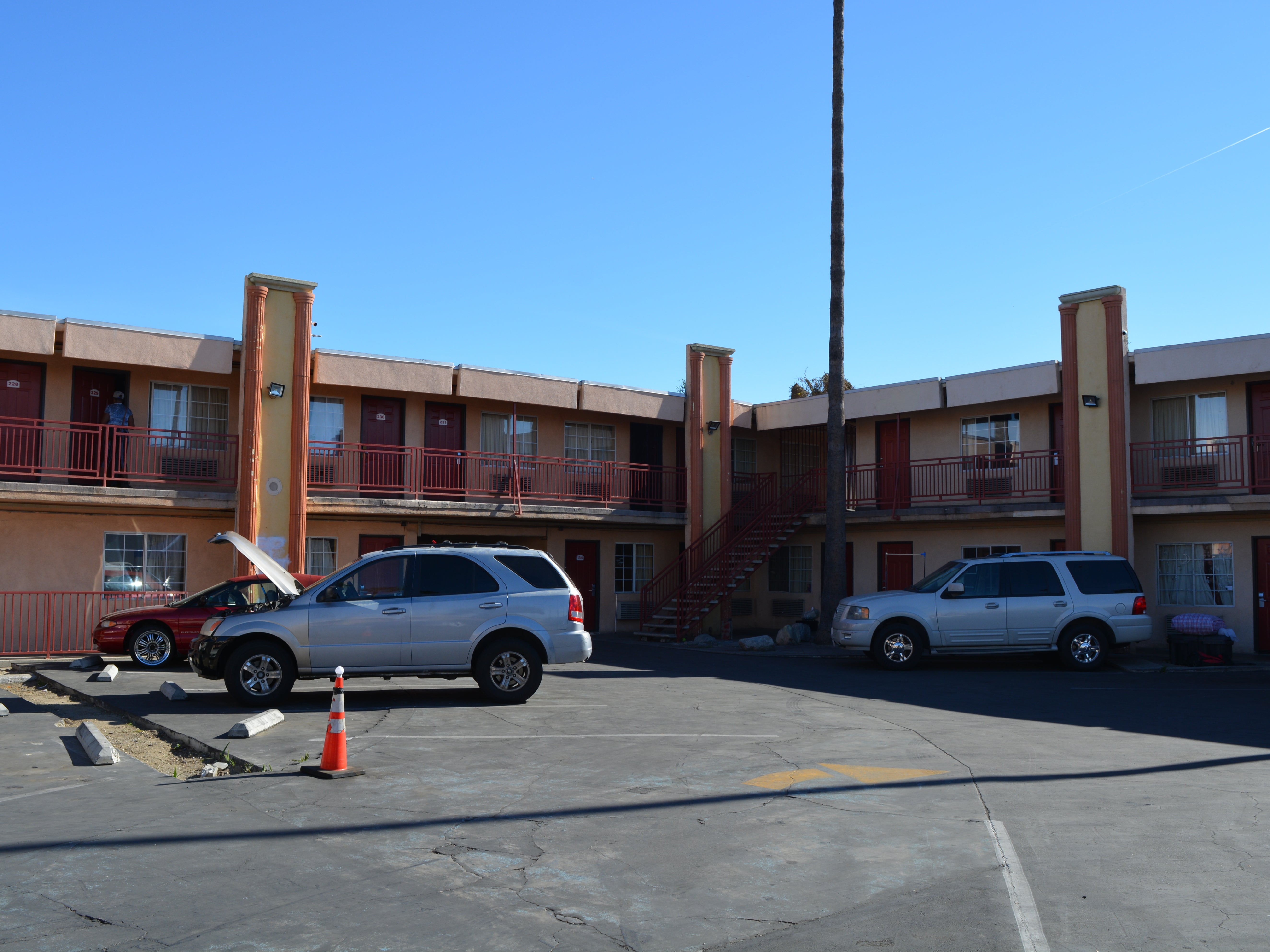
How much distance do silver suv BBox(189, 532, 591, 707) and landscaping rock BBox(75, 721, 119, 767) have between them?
1974mm

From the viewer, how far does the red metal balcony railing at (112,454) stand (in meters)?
19.4

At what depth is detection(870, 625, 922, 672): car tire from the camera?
1783cm

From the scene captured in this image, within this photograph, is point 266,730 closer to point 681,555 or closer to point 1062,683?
point 1062,683

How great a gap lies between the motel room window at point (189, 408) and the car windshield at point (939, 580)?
1423 cm

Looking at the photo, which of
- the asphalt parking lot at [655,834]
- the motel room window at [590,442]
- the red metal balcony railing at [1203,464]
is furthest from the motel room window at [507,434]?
the red metal balcony railing at [1203,464]

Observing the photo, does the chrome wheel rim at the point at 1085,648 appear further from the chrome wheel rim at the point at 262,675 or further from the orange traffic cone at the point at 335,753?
the orange traffic cone at the point at 335,753

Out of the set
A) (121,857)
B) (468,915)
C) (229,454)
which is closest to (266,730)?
(121,857)

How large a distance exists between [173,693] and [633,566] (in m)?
15.4

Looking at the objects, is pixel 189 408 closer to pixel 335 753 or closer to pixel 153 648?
pixel 153 648

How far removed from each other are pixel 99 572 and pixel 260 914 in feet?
57.0

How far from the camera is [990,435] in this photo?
81.4ft

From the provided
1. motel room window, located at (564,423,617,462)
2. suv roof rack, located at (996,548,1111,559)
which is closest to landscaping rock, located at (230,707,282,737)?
suv roof rack, located at (996,548,1111,559)

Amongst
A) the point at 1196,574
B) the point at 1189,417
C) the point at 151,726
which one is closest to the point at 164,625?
the point at 151,726

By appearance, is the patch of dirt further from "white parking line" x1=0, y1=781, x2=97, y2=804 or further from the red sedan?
the red sedan
